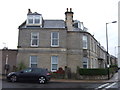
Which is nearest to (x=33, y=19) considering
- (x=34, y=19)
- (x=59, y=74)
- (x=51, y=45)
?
(x=34, y=19)

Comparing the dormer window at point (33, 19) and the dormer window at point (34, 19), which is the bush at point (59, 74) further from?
the dormer window at point (33, 19)

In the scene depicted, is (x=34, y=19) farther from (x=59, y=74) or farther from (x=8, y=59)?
(x=59, y=74)

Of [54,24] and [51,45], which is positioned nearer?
[51,45]

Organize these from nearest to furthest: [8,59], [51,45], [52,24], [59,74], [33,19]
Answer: [59,74] < [51,45] < [33,19] < [8,59] < [52,24]

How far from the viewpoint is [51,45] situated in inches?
1153

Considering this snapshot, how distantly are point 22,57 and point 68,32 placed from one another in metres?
8.07

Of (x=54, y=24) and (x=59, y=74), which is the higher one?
(x=54, y=24)

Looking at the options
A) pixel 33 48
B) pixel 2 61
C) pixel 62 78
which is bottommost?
pixel 62 78

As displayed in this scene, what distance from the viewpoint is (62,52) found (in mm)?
29109

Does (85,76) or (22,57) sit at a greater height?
(22,57)

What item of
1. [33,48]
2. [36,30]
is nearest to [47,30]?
[36,30]

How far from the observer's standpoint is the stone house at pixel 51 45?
2900cm

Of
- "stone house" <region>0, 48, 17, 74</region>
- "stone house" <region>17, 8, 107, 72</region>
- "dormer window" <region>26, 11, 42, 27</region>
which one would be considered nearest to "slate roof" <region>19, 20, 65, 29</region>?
"stone house" <region>17, 8, 107, 72</region>

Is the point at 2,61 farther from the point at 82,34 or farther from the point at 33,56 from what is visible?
the point at 82,34
